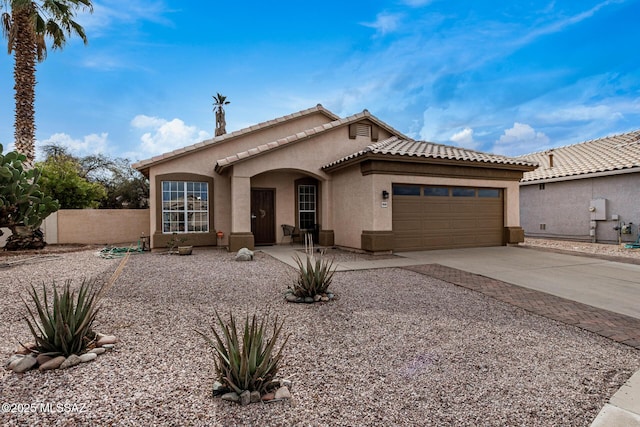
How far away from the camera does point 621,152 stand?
16.0m

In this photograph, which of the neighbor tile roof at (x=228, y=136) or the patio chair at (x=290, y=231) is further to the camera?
the patio chair at (x=290, y=231)

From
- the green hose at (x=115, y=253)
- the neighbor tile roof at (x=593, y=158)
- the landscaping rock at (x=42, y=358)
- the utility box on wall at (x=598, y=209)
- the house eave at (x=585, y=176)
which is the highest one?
the neighbor tile roof at (x=593, y=158)

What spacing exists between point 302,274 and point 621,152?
18.7 meters

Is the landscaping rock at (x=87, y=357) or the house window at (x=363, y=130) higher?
the house window at (x=363, y=130)

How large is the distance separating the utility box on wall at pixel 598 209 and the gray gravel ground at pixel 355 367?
528 inches

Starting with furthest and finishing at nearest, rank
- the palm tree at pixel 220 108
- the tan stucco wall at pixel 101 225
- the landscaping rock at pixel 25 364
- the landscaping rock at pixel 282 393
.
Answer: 1. the palm tree at pixel 220 108
2. the tan stucco wall at pixel 101 225
3. the landscaping rock at pixel 25 364
4. the landscaping rock at pixel 282 393

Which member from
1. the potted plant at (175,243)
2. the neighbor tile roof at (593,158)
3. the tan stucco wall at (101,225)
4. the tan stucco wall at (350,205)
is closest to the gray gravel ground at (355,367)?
the tan stucco wall at (350,205)

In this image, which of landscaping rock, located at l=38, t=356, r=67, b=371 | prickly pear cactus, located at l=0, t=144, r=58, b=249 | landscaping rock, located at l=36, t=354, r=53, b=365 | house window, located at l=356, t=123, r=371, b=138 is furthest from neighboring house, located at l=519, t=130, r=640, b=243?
prickly pear cactus, located at l=0, t=144, r=58, b=249

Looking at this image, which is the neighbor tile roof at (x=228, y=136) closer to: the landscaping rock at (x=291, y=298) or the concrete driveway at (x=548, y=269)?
the concrete driveway at (x=548, y=269)

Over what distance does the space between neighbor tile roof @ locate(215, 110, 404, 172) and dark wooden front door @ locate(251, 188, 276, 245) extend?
206 cm

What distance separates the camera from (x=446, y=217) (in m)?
12.7

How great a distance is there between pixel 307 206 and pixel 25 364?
40.4ft

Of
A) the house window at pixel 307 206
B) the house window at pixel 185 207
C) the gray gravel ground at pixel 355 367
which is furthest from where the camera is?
the house window at pixel 307 206

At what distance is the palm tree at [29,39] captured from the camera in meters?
13.5
